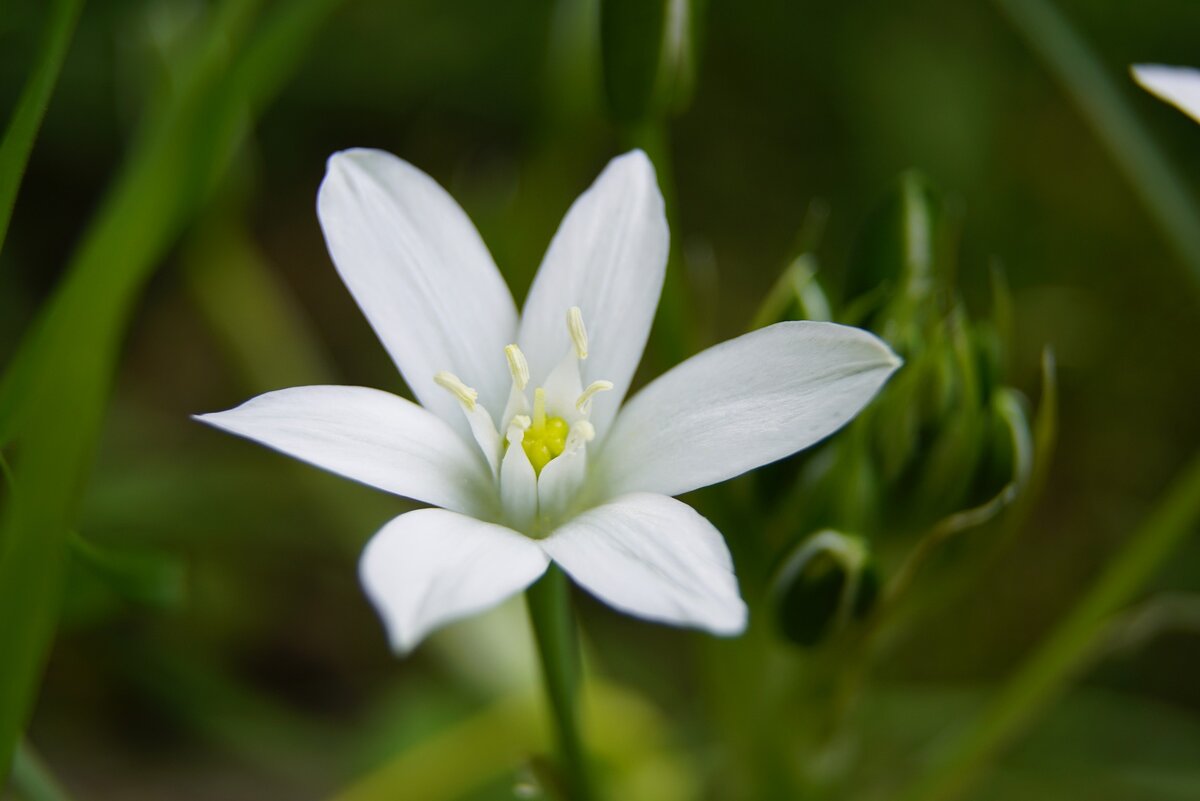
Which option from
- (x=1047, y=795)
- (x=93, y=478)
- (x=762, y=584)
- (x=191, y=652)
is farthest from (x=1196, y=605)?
(x=93, y=478)

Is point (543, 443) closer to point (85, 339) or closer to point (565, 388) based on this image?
point (565, 388)

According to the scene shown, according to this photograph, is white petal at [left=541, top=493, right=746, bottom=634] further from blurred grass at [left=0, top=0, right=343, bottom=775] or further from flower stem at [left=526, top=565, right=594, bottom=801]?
blurred grass at [left=0, top=0, right=343, bottom=775]

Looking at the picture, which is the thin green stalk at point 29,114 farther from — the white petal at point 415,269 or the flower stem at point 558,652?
the flower stem at point 558,652

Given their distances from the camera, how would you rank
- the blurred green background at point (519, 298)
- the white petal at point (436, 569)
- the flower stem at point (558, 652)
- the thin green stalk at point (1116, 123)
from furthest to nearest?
the blurred green background at point (519, 298) → the thin green stalk at point (1116, 123) → the flower stem at point (558, 652) → the white petal at point (436, 569)

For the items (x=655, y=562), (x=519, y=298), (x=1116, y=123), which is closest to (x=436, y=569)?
(x=655, y=562)

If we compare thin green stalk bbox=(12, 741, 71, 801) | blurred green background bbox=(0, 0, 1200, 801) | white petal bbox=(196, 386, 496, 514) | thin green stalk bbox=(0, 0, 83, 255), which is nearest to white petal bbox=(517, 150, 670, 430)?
white petal bbox=(196, 386, 496, 514)

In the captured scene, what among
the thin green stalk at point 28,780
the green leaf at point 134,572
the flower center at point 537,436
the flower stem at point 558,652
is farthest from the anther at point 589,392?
the thin green stalk at point 28,780
